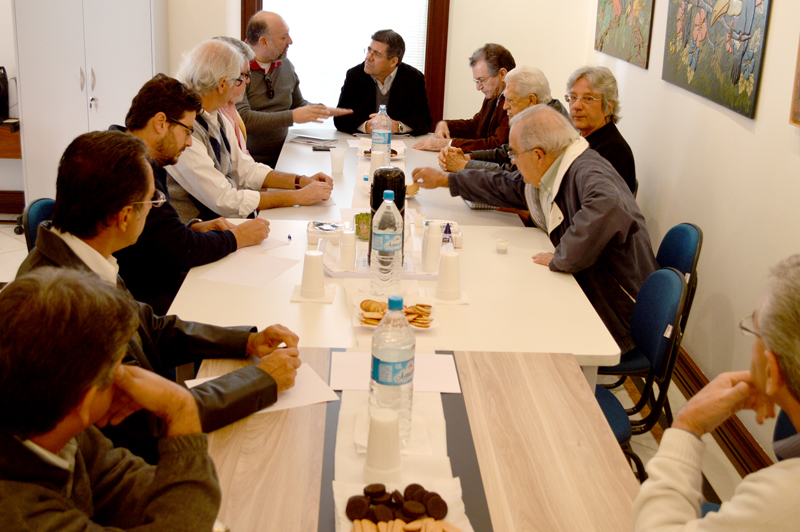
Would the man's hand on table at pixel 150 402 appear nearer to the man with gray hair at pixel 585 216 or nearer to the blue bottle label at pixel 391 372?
the blue bottle label at pixel 391 372

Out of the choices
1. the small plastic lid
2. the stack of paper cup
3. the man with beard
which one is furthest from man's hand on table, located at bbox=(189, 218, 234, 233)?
the small plastic lid

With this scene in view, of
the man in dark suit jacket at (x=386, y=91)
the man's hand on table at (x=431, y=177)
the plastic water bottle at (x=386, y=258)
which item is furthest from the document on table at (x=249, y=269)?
the man in dark suit jacket at (x=386, y=91)

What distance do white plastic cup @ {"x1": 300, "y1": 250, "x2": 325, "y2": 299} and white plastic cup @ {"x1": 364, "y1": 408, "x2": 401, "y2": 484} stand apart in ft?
2.87

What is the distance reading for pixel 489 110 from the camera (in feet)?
15.5

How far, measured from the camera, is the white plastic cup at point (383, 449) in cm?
129

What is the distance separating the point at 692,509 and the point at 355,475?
1.95 feet

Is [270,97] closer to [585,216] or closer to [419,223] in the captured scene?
[419,223]

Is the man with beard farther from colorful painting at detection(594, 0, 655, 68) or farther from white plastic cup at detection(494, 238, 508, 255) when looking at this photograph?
colorful painting at detection(594, 0, 655, 68)

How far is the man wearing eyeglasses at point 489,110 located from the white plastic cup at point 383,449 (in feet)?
10.7

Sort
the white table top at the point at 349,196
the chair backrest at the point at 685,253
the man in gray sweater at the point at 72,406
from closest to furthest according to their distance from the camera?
the man in gray sweater at the point at 72,406 < the chair backrest at the point at 685,253 < the white table top at the point at 349,196

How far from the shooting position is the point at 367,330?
1.95 m

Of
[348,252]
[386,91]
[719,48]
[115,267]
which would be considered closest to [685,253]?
[719,48]

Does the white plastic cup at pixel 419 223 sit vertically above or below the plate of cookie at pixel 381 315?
above

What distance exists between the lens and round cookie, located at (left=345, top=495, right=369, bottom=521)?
1.21 meters
